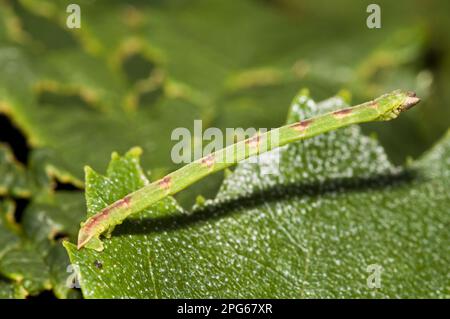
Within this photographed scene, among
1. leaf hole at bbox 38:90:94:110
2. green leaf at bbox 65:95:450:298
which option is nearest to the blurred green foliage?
leaf hole at bbox 38:90:94:110

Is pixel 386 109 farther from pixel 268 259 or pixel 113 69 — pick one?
pixel 113 69

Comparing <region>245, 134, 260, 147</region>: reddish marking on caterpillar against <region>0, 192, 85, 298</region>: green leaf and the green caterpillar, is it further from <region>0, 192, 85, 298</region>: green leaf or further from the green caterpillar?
<region>0, 192, 85, 298</region>: green leaf

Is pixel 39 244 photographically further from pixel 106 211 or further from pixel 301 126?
pixel 301 126

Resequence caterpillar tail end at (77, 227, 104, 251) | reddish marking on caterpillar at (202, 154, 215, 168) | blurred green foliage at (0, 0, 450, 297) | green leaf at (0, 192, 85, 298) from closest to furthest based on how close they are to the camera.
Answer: caterpillar tail end at (77, 227, 104, 251)
reddish marking on caterpillar at (202, 154, 215, 168)
green leaf at (0, 192, 85, 298)
blurred green foliage at (0, 0, 450, 297)

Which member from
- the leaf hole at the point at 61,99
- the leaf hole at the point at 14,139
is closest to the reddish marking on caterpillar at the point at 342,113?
the leaf hole at the point at 14,139

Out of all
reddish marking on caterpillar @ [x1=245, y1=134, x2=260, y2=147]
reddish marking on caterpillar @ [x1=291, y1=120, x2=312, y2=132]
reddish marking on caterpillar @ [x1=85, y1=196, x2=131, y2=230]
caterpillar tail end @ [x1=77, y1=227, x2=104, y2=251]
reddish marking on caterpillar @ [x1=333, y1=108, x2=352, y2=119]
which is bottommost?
caterpillar tail end @ [x1=77, y1=227, x2=104, y2=251]

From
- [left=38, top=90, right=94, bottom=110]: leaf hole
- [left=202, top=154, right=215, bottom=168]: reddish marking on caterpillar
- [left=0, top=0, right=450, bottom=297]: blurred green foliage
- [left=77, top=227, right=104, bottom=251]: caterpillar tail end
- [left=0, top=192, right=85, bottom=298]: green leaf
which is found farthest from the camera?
[left=38, top=90, right=94, bottom=110]: leaf hole
